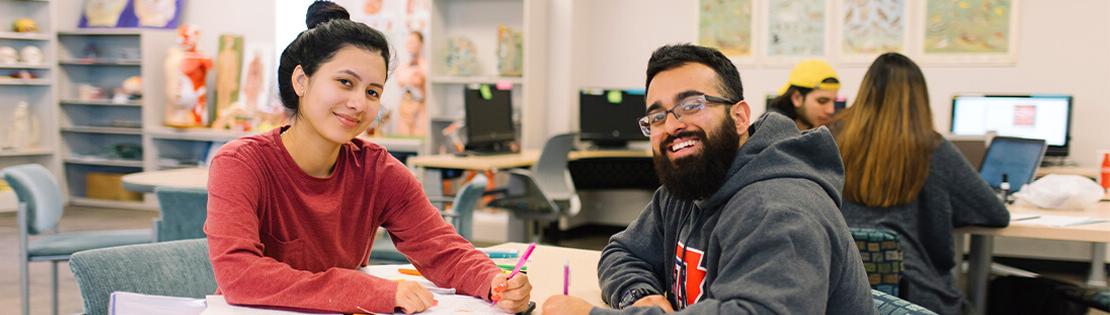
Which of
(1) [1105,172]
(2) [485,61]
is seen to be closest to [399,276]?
(1) [1105,172]

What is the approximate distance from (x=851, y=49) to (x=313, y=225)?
538cm

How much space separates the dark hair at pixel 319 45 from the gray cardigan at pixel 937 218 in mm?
1758

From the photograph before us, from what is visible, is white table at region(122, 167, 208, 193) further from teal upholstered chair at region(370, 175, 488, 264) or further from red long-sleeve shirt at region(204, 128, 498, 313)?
red long-sleeve shirt at region(204, 128, 498, 313)

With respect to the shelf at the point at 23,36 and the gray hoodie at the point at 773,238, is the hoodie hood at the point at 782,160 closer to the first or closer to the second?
the gray hoodie at the point at 773,238

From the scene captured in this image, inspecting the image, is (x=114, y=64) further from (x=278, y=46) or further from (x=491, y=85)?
(x=491, y=85)

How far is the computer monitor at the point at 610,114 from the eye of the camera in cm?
685

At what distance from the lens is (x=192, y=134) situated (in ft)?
27.6

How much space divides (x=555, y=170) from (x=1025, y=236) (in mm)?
3258

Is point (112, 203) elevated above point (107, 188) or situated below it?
A: below

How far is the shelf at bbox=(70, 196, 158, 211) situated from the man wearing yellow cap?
629 centimetres

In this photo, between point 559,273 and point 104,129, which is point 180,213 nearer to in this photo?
point 559,273

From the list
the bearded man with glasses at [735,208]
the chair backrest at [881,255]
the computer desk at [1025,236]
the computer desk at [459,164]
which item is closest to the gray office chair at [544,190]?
the computer desk at [459,164]

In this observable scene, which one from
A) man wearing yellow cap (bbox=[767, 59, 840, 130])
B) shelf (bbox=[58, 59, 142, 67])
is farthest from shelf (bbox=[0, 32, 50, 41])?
man wearing yellow cap (bbox=[767, 59, 840, 130])

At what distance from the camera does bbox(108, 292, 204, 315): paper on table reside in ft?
5.19
